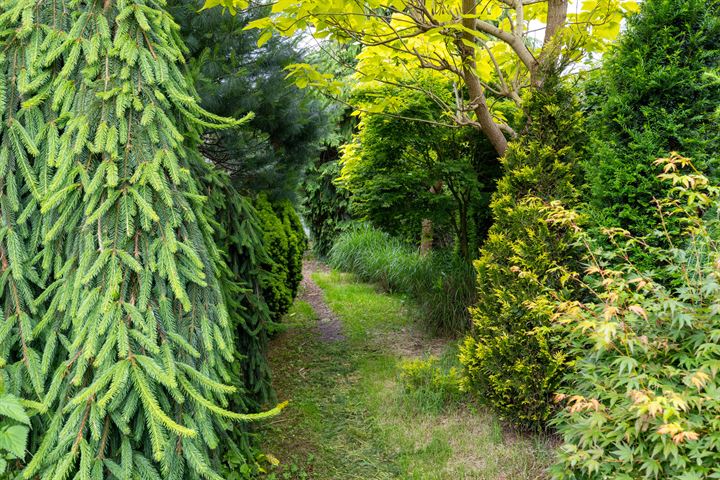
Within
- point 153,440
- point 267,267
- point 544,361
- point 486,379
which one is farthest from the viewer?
point 267,267

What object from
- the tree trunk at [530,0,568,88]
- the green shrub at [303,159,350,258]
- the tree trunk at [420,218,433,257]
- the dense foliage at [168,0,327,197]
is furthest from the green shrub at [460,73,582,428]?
the green shrub at [303,159,350,258]

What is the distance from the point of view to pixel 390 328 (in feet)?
19.4

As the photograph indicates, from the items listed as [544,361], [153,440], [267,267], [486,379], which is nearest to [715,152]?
[544,361]

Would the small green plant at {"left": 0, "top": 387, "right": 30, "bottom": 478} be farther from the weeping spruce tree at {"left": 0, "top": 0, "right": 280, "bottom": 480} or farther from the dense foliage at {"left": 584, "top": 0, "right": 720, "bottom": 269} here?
the dense foliage at {"left": 584, "top": 0, "right": 720, "bottom": 269}

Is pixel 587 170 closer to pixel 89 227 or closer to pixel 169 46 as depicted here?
pixel 169 46

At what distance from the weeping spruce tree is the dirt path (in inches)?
146

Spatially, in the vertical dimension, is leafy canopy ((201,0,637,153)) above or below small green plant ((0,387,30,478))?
above

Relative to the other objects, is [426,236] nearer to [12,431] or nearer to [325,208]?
[325,208]

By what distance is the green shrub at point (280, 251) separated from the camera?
4934mm

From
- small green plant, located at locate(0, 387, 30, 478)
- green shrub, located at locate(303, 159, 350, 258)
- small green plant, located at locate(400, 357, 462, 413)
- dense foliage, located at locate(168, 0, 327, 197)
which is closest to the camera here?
small green plant, located at locate(0, 387, 30, 478)

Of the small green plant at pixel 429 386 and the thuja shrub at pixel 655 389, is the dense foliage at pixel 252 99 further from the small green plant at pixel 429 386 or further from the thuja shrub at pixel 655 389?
the thuja shrub at pixel 655 389

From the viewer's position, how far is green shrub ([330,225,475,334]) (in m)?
5.42

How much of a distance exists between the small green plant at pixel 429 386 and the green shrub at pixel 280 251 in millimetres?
1527

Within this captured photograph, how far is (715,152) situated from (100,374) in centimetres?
339
